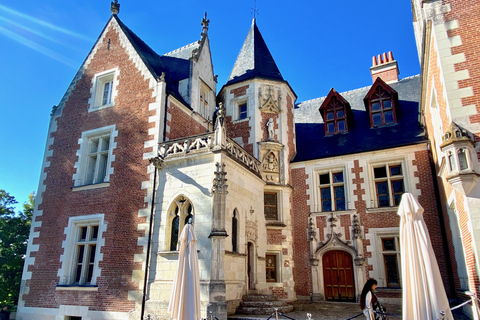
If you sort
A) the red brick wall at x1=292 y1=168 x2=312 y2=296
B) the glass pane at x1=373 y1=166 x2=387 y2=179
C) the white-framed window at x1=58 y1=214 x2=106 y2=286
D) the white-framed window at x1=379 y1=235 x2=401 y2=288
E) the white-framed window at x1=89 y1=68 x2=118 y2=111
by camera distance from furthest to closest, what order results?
the white-framed window at x1=89 y1=68 x2=118 y2=111, the glass pane at x1=373 y1=166 x2=387 y2=179, the red brick wall at x1=292 y1=168 x2=312 y2=296, the white-framed window at x1=379 y1=235 x2=401 y2=288, the white-framed window at x1=58 y1=214 x2=106 y2=286

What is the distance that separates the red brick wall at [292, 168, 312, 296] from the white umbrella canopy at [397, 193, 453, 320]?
8.06 metres

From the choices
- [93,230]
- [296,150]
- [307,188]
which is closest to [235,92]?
[296,150]

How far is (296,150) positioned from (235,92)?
12.1 ft

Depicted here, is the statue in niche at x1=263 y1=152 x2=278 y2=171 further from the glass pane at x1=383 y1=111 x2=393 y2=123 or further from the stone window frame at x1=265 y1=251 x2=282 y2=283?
the glass pane at x1=383 y1=111 x2=393 y2=123

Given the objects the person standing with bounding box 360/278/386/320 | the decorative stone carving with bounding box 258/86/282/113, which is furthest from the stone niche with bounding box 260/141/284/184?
the person standing with bounding box 360/278/386/320

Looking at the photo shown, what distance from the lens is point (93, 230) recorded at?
42.2 feet

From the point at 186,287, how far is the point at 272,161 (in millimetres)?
7681

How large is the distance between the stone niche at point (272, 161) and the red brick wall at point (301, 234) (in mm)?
881

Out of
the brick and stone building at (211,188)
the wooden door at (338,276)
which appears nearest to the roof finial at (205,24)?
the brick and stone building at (211,188)

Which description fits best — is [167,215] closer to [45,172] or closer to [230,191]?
[230,191]

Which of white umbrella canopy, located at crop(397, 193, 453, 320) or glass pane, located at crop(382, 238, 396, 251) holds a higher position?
glass pane, located at crop(382, 238, 396, 251)

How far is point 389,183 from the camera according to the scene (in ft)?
44.6

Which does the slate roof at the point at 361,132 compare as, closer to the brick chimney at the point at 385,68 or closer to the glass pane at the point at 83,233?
the brick chimney at the point at 385,68

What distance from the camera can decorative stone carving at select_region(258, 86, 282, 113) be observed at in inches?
599
